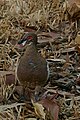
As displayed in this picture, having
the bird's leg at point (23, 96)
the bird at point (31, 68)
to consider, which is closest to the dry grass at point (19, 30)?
the bird's leg at point (23, 96)

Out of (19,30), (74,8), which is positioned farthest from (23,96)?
(74,8)

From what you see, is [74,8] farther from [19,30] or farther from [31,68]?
[31,68]

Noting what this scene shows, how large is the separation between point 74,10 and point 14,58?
881 millimetres

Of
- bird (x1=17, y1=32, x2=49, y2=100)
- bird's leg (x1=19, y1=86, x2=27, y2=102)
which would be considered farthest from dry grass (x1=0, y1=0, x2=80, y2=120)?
bird (x1=17, y1=32, x2=49, y2=100)

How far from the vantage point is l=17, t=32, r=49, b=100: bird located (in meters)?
3.17

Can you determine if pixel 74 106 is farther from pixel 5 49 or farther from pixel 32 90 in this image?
pixel 5 49

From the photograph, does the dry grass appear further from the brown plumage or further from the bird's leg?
the brown plumage

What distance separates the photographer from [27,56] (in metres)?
3.23

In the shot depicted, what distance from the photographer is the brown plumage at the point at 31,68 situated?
125 inches

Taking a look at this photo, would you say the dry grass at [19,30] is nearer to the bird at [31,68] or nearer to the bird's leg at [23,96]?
the bird's leg at [23,96]

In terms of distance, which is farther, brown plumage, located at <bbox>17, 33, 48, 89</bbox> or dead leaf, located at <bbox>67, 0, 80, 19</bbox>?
dead leaf, located at <bbox>67, 0, 80, 19</bbox>

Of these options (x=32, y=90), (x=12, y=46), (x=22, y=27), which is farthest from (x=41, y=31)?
(x=32, y=90)

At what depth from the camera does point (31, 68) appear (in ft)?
10.4

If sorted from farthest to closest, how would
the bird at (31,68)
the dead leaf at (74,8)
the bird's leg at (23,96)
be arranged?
the dead leaf at (74,8), the bird's leg at (23,96), the bird at (31,68)
